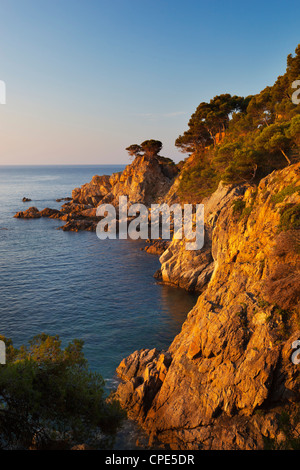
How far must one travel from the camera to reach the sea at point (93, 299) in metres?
27.6

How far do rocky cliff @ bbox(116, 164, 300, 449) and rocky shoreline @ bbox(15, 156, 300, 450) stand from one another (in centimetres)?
5

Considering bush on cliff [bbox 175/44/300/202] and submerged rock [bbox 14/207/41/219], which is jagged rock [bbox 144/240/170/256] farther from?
submerged rock [bbox 14/207/41/219]

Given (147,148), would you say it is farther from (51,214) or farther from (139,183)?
(51,214)

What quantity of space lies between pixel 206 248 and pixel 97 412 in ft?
95.3

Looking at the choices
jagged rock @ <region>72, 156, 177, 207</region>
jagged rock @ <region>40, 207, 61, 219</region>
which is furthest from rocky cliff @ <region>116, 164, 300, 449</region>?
jagged rock @ <region>40, 207, 61, 219</region>

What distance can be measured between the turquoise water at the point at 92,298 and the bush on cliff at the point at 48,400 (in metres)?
9.45

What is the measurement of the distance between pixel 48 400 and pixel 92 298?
24.9 m

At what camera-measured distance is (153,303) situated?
117 feet

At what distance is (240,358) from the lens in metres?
17.5

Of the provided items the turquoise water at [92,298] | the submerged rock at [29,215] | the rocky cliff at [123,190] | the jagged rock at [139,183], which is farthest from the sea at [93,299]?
the submerged rock at [29,215]

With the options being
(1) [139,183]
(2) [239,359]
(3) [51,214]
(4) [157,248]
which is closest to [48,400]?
(2) [239,359]

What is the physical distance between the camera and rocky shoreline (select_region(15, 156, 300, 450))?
15828 mm
